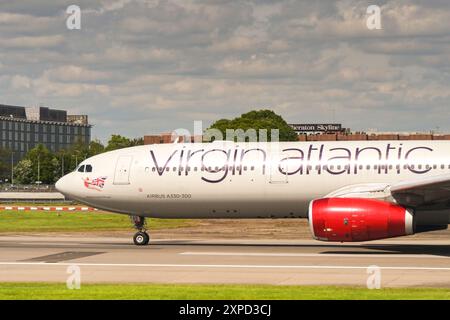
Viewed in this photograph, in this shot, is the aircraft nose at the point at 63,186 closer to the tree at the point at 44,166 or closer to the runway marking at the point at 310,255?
the runway marking at the point at 310,255

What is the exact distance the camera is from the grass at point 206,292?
64.1ft

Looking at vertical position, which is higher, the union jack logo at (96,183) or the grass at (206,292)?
the union jack logo at (96,183)

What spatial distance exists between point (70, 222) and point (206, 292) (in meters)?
32.5

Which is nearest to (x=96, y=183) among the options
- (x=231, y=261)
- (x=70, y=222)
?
(x=231, y=261)

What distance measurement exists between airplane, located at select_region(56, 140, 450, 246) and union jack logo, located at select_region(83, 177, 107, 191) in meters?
0.04

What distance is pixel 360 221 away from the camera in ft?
97.2

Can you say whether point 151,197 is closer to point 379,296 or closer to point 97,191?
point 97,191

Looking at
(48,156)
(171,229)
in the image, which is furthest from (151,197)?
(48,156)

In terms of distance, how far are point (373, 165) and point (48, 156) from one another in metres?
154

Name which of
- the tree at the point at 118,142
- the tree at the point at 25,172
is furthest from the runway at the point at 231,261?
the tree at the point at 25,172

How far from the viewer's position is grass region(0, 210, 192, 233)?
47000 millimetres

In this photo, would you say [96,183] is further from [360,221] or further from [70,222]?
[70,222]

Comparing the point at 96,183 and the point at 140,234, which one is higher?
the point at 96,183

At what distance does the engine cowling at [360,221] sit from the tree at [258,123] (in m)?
97.2
